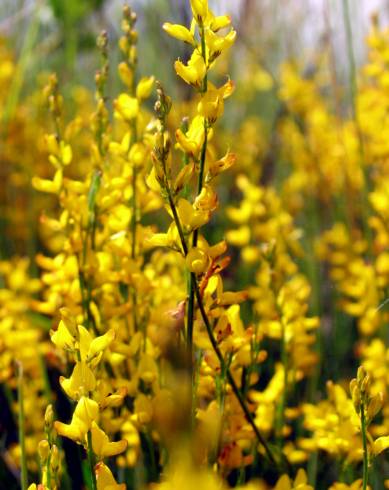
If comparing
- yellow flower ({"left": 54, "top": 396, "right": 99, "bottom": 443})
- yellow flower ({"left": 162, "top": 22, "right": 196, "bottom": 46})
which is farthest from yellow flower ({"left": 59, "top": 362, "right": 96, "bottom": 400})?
yellow flower ({"left": 162, "top": 22, "right": 196, "bottom": 46})

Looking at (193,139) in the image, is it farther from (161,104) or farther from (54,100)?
(54,100)

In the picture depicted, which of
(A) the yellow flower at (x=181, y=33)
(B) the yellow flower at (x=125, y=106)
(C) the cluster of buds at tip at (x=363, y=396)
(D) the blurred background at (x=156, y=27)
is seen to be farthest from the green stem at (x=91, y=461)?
(D) the blurred background at (x=156, y=27)

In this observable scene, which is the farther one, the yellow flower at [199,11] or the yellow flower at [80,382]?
the yellow flower at [199,11]

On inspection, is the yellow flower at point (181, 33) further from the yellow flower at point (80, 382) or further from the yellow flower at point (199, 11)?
the yellow flower at point (80, 382)

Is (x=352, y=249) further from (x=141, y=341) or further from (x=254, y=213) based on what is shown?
(x=141, y=341)

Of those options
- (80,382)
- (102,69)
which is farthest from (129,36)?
(80,382)

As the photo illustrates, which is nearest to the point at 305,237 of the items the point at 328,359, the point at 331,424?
the point at 328,359

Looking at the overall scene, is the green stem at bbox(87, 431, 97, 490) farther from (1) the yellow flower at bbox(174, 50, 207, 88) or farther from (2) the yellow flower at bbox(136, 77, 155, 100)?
(2) the yellow flower at bbox(136, 77, 155, 100)

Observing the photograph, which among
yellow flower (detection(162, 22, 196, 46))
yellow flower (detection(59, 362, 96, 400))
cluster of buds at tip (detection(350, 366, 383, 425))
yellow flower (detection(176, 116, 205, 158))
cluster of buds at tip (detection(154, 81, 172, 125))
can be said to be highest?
yellow flower (detection(162, 22, 196, 46))

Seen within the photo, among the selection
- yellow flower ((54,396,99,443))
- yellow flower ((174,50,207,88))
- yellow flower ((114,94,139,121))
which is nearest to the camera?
yellow flower ((54,396,99,443))
